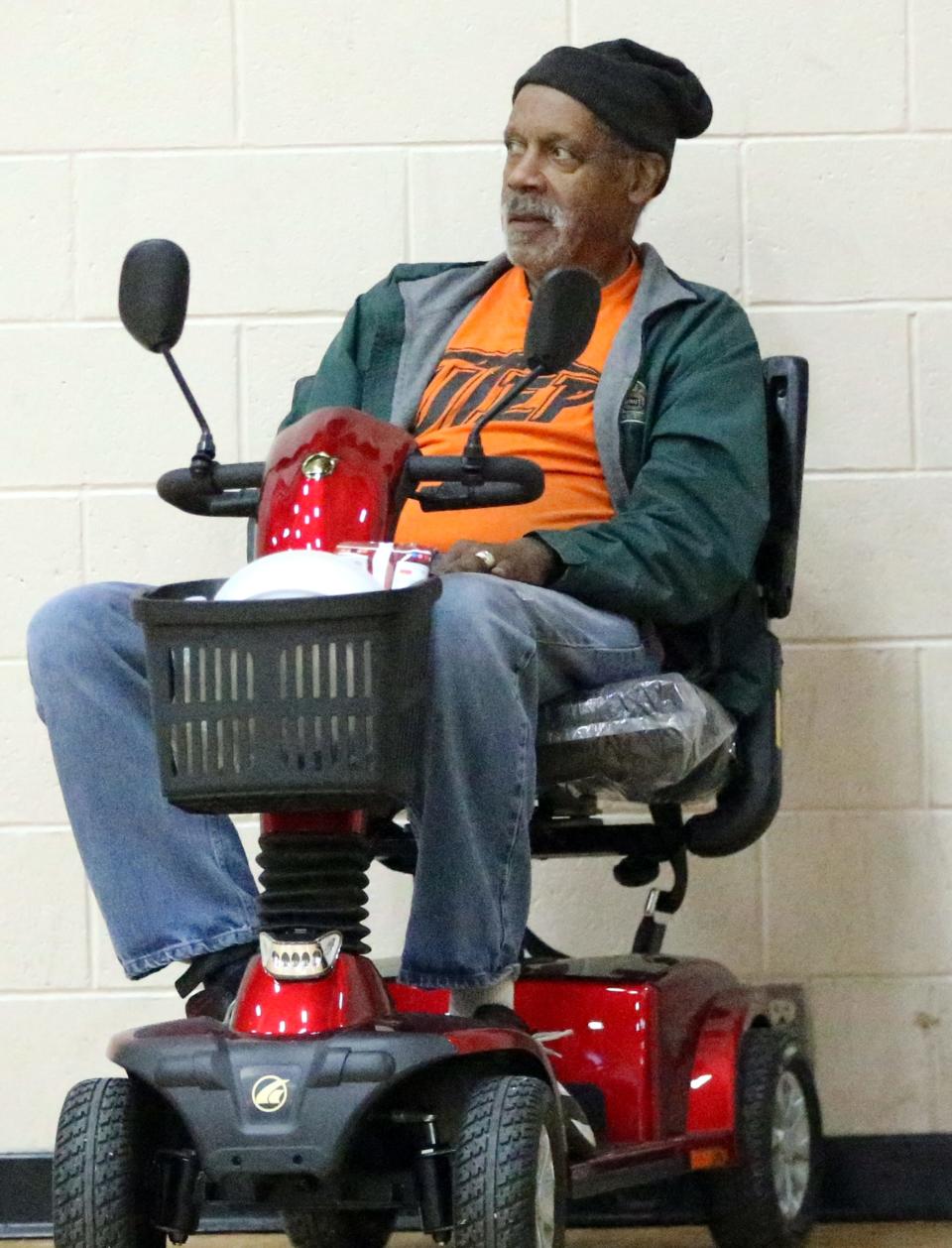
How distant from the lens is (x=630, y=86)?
2291 mm

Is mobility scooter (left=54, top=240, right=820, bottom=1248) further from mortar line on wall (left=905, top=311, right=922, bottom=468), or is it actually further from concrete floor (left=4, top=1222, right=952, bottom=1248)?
mortar line on wall (left=905, top=311, right=922, bottom=468)

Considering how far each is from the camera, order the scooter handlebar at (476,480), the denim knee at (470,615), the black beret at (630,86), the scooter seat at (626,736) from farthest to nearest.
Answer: the black beret at (630,86)
the scooter seat at (626,736)
the scooter handlebar at (476,480)
the denim knee at (470,615)

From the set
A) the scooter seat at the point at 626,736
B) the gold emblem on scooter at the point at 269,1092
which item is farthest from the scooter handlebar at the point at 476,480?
the gold emblem on scooter at the point at 269,1092

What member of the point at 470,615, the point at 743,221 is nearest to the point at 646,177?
the point at 743,221

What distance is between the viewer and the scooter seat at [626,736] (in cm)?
186

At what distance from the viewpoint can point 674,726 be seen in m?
1.86

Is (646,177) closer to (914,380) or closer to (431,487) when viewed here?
(914,380)

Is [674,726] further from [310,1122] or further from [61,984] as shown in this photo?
[61,984]

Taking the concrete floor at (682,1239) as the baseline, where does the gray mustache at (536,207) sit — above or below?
above

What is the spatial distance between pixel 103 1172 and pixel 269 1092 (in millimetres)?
170

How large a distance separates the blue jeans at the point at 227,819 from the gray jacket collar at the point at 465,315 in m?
0.42

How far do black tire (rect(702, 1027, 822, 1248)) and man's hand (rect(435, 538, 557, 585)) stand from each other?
57 centimetres

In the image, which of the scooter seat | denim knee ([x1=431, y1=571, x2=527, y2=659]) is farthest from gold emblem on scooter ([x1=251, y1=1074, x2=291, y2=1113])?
Answer: the scooter seat

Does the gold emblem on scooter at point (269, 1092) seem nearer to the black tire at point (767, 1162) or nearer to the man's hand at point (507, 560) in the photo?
the man's hand at point (507, 560)
